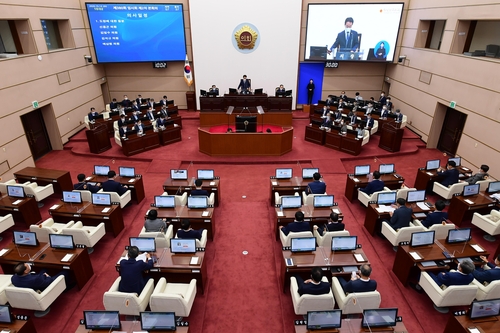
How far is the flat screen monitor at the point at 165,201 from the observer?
7.72 m

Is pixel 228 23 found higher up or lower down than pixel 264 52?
higher up

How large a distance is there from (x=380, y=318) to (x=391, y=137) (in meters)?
9.61

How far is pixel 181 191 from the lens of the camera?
890 centimetres

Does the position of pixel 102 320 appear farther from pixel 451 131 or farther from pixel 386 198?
pixel 451 131

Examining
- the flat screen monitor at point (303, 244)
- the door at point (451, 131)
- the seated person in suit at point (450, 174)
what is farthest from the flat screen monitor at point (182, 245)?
the door at point (451, 131)

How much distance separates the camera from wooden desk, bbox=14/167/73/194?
9.55m

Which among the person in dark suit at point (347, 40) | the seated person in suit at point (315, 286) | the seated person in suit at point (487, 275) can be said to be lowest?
the seated person in suit at point (487, 275)

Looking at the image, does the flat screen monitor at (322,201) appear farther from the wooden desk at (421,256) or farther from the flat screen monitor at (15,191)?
the flat screen monitor at (15,191)

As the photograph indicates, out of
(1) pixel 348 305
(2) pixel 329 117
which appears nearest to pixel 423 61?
(2) pixel 329 117

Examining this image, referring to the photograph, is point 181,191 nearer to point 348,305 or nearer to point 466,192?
point 348,305

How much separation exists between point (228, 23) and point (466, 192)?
1324cm

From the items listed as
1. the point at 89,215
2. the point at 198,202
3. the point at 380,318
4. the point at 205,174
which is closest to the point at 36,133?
the point at 89,215

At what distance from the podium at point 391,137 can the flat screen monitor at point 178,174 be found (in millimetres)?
8483

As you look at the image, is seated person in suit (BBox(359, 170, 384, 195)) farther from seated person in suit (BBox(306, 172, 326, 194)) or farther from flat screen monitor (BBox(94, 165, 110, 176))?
flat screen monitor (BBox(94, 165, 110, 176))
